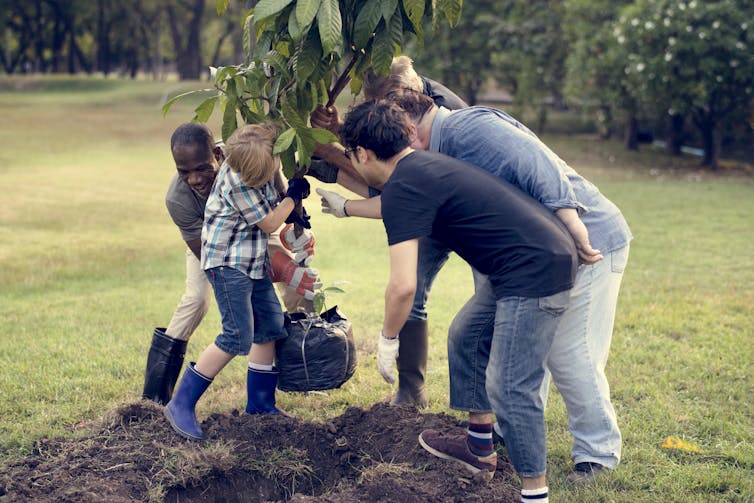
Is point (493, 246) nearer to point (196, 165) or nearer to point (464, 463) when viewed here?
point (464, 463)

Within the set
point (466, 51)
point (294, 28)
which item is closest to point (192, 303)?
point (294, 28)

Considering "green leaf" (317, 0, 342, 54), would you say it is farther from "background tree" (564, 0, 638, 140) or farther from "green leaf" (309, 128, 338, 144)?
"background tree" (564, 0, 638, 140)

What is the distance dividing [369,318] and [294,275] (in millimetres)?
2534

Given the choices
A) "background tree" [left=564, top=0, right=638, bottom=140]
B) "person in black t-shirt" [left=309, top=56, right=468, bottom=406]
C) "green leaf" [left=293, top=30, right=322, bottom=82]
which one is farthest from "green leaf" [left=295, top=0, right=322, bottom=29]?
"background tree" [left=564, top=0, right=638, bottom=140]

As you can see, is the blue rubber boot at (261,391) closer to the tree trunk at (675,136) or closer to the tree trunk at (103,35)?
the tree trunk at (675,136)

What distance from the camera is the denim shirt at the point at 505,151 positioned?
360 cm

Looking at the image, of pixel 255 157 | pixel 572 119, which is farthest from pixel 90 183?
pixel 572 119

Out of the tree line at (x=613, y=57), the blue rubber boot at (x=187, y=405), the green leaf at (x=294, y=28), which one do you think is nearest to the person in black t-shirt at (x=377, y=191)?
the tree line at (x=613, y=57)

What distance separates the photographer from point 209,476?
4.07 meters

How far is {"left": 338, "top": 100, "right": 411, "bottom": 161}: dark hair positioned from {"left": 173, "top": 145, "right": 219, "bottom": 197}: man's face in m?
1.13

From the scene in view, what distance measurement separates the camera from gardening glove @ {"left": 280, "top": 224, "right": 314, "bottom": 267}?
15.3ft

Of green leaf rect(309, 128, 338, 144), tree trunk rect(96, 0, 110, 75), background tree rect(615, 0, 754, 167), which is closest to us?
green leaf rect(309, 128, 338, 144)

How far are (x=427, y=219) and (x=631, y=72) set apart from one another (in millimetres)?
14717

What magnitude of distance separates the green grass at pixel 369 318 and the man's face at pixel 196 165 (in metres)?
1.37
